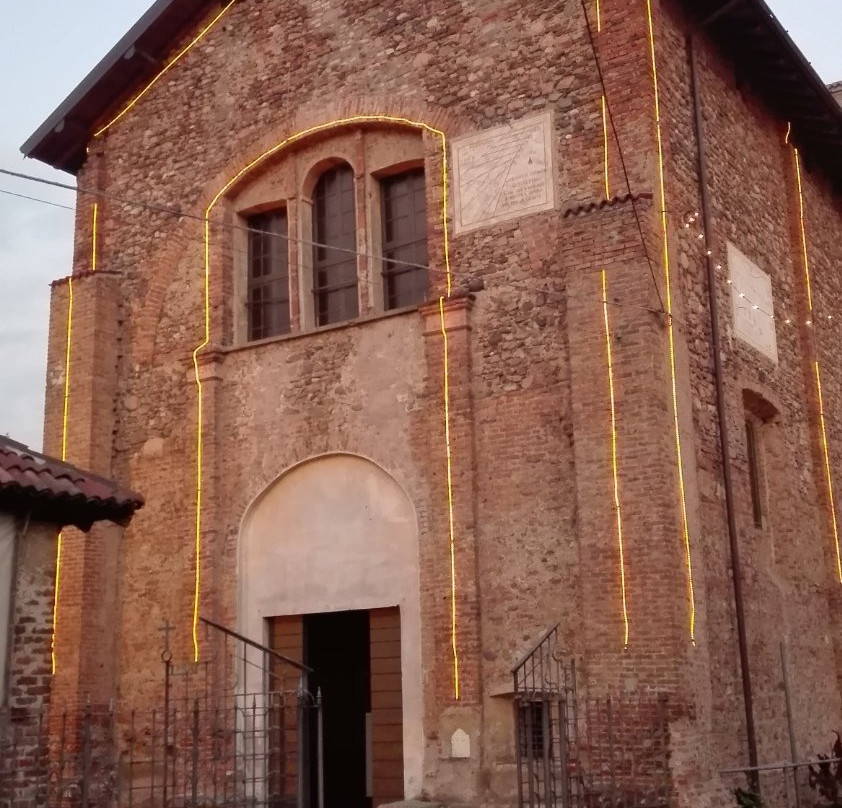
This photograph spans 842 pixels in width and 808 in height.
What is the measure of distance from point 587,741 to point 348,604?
3214 millimetres

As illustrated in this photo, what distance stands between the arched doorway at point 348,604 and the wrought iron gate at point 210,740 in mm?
426

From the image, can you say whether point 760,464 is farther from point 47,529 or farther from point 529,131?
point 47,529

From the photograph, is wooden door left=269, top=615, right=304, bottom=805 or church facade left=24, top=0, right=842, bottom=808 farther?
wooden door left=269, top=615, right=304, bottom=805

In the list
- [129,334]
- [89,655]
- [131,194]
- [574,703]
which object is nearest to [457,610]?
[574,703]

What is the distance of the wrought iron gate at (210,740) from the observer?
12.8m

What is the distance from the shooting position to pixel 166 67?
53.1 feet

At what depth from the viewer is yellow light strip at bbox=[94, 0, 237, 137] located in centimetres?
1587

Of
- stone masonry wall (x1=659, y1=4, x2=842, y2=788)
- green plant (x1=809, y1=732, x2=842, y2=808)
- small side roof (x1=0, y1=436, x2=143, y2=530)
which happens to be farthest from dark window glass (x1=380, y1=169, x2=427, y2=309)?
green plant (x1=809, y1=732, x2=842, y2=808)

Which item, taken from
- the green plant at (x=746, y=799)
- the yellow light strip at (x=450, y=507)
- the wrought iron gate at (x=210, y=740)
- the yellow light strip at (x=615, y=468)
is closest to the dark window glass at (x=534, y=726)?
the yellow light strip at (x=450, y=507)

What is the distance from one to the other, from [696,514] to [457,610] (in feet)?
8.40

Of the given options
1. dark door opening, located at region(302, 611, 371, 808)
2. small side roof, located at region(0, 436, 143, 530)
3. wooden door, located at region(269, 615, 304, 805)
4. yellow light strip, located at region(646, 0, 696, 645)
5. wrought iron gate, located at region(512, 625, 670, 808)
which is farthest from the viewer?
dark door opening, located at region(302, 611, 371, 808)

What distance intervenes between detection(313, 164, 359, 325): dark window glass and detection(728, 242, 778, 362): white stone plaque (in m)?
4.43

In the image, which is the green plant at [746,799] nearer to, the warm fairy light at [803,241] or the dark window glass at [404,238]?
the dark window glass at [404,238]

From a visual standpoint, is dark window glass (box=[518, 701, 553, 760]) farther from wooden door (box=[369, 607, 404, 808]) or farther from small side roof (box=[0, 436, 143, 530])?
small side roof (box=[0, 436, 143, 530])
